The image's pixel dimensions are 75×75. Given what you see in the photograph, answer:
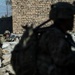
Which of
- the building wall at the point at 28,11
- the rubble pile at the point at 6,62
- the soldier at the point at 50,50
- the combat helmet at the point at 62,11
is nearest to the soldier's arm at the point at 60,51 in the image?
the soldier at the point at 50,50

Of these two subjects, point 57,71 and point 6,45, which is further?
point 6,45

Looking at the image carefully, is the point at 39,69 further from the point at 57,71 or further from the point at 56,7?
the point at 56,7

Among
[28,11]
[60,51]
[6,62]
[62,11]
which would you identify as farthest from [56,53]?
[28,11]

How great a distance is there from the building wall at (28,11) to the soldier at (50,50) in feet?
77.6

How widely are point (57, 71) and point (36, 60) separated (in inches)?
7.9

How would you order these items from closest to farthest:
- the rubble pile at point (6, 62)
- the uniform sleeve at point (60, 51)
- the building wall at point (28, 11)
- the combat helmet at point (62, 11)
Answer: the uniform sleeve at point (60, 51) → the combat helmet at point (62, 11) → the rubble pile at point (6, 62) → the building wall at point (28, 11)

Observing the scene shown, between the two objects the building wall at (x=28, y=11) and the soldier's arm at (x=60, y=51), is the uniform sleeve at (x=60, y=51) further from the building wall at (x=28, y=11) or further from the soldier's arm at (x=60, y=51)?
the building wall at (x=28, y=11)

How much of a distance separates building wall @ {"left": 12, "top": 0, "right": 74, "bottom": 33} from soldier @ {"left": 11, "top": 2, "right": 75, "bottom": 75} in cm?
2365

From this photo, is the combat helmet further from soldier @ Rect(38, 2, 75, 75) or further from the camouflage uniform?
the camouflage uniform

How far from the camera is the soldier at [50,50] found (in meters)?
3.38

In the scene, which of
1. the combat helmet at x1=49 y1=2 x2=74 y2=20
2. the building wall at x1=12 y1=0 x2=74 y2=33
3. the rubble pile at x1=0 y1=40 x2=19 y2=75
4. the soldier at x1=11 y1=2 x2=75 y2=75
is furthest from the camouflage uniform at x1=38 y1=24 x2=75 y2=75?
the building wall at x1=12 y1=0 x2=74 y2=33

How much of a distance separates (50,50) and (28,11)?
79.9 feet

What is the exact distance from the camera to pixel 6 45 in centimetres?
1412

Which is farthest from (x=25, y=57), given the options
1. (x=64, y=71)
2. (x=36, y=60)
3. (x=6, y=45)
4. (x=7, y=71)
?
(x=6, y=45)
